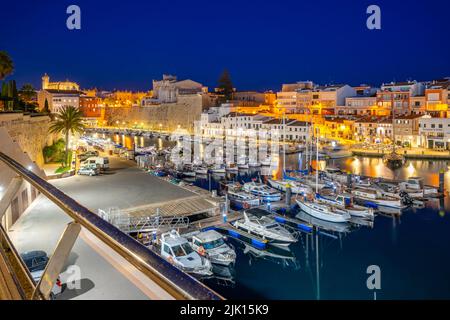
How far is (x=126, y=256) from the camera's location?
0.92 m

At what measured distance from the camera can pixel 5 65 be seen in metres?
20.5

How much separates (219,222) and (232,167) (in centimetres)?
1211

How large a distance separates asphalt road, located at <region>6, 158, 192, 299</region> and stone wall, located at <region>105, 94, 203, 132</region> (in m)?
33.5

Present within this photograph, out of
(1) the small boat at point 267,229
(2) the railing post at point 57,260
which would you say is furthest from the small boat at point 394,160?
(2) the railing post at point 57,260

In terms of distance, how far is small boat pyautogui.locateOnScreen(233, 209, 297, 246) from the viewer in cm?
1127

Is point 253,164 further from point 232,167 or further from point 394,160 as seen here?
point 394,160

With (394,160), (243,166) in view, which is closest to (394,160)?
(394,160)

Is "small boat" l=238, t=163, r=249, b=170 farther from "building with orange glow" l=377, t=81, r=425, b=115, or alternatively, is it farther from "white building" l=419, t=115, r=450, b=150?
"building with orange glow" l=377, t=81, r=425, b=115

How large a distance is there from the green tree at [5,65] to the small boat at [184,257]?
54.1 feet

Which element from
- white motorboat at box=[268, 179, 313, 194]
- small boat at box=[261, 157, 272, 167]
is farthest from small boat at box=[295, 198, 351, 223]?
small boat at box=[261, 157, 272, 167]

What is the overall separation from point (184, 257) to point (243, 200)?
695 cm

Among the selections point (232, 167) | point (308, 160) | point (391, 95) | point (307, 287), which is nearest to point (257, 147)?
point (308, 160)

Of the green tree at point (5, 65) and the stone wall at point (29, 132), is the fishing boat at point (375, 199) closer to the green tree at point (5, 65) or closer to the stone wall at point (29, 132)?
the stone wall at point (29, 132)
